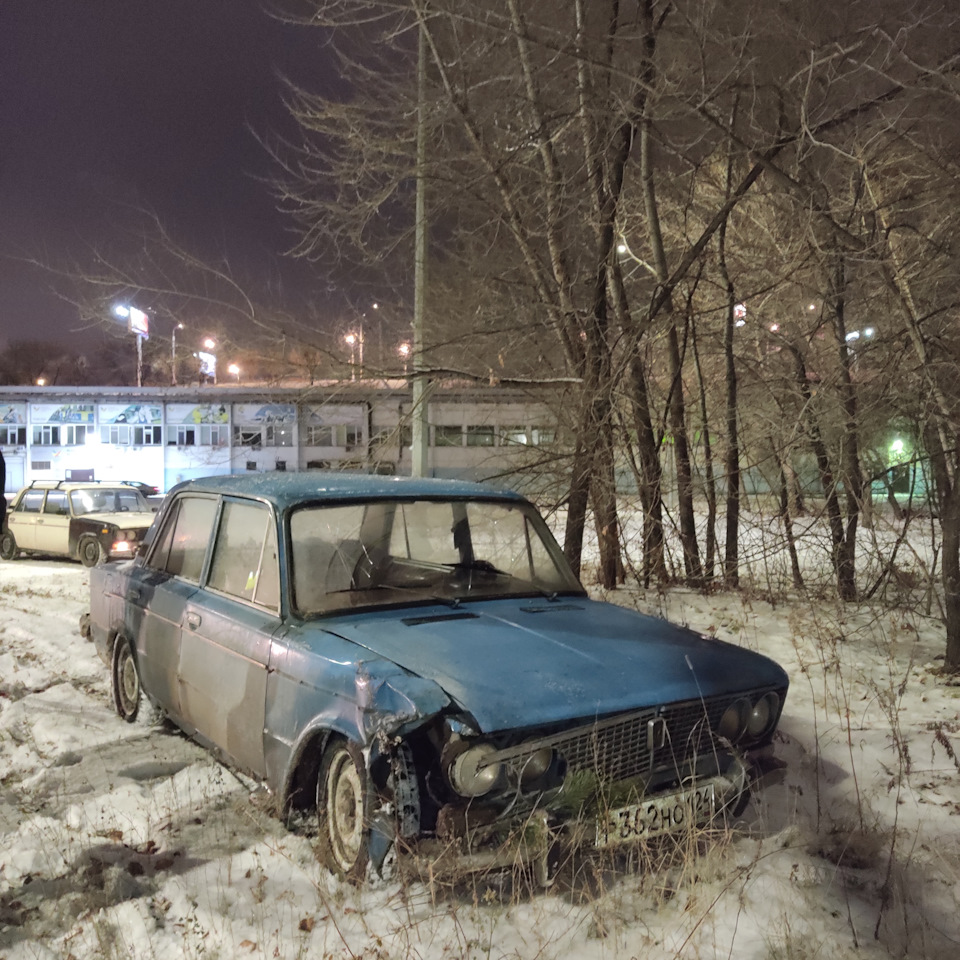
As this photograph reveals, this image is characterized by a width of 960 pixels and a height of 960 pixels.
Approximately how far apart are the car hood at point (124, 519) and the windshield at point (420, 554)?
10.3m

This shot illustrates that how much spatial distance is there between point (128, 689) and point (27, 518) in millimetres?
12028

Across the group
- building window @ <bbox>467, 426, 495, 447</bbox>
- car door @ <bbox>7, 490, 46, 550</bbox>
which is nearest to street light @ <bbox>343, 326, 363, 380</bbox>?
building window @ <bbox>467, 426, 495, 447</bbox>

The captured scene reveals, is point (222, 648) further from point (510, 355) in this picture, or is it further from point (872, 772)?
point (510, 355)

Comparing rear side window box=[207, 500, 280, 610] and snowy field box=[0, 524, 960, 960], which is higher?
rear side window box=[207, 500, 280, 610]

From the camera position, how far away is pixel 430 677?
2955mm

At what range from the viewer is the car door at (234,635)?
360 centimetres

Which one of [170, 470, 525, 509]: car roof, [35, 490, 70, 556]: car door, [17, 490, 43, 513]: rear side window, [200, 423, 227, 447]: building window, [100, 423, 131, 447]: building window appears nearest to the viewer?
[170, 470, 525, 509]: car roof

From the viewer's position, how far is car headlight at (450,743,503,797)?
2719 mm

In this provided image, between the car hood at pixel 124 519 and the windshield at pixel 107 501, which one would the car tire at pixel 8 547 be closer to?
the windshield at pixel 107 501

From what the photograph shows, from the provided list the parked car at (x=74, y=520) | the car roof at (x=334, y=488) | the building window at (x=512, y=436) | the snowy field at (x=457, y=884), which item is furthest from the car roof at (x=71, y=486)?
the car roof at (x=334, y=488)

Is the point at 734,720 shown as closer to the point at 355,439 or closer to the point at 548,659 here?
the point at 548,659

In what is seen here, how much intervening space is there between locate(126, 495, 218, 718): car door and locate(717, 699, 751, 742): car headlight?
2.84 meters

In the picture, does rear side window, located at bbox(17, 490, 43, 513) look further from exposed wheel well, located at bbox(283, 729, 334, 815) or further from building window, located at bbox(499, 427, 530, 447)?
exposed wheel well, located at bbox(283, 729, 334, 815)

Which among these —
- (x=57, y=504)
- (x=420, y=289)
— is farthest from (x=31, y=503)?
(x=420, y=289)
